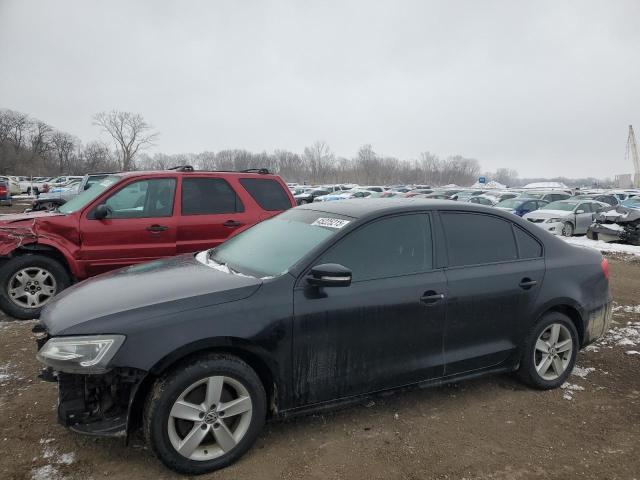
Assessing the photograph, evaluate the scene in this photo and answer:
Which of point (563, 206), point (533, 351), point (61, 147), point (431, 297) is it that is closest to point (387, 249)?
point (431, 297)

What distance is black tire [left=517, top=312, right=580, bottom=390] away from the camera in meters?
3.78

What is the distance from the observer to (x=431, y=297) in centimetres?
329

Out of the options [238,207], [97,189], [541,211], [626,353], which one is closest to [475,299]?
[626,353]

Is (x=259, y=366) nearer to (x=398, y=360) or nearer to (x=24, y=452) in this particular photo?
(x=398, y=360)

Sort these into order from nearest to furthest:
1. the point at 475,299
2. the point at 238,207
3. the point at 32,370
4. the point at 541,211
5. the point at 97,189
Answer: the point at 475,299
the point at 32,370
the point at 97,189
the point at 238,207
the point at 541,211

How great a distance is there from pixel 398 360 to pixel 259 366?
3.29ft

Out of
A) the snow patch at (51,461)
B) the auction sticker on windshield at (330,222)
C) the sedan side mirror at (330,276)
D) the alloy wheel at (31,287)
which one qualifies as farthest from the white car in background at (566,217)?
the snow patch at (51,461)

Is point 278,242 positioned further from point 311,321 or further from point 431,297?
point 431,297

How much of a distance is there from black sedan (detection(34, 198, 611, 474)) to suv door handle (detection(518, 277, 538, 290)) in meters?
0.02

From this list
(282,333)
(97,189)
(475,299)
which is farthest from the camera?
(97,189)

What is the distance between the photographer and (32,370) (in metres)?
4.04

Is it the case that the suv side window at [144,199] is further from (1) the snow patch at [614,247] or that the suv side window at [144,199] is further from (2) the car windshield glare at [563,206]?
(2) the car windshield glare at [563,206]

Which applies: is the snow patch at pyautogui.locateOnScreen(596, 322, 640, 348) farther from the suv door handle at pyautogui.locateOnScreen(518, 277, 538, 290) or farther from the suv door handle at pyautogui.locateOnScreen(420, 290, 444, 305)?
the suv door handle at pyautogui.locateOnScreen(420, 290, 444, 305)

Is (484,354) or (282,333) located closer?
(282,333)
